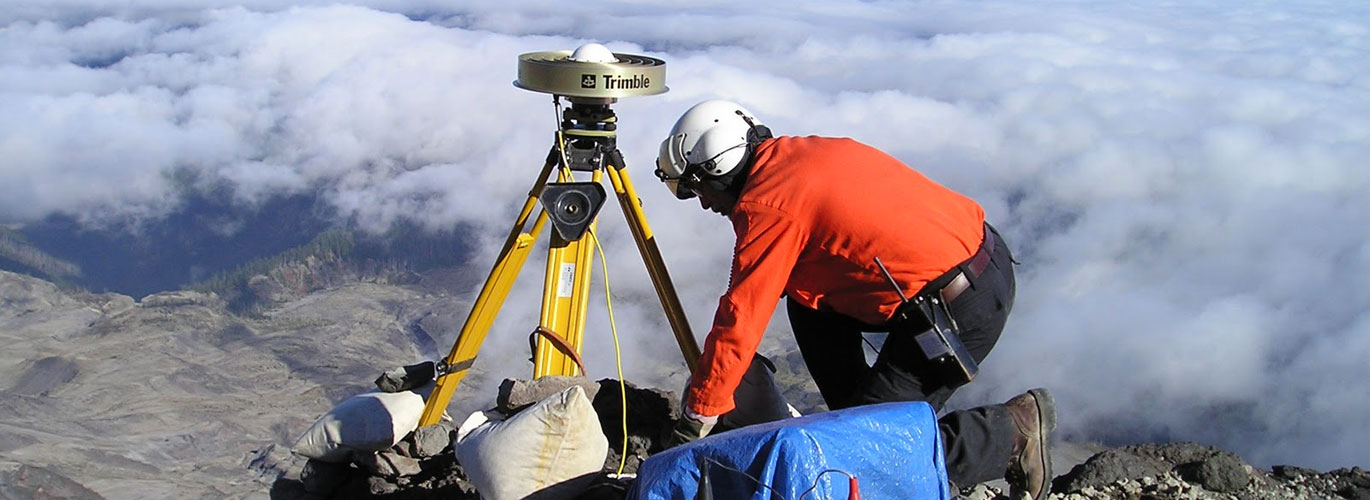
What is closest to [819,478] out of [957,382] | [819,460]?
[819,460]

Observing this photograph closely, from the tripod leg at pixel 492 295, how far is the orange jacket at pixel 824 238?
4.45 feet

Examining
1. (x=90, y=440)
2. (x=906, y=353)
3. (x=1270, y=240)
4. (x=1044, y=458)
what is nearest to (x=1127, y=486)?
(x=1044, y=458)

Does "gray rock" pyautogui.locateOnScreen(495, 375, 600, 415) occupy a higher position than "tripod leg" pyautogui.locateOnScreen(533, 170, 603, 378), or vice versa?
"tripod leg" pyautogui.locateOnScreen(533, 170, 603, 378)

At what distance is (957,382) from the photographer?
4.46 metres

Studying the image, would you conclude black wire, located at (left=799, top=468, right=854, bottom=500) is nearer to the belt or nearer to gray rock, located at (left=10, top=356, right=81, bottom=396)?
the belt

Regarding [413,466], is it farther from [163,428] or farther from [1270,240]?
[1270,240]

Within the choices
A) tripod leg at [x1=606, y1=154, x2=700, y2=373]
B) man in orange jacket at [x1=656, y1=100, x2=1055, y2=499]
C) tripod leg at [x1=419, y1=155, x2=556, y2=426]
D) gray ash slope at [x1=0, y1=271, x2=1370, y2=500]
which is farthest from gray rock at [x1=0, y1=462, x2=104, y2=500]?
man in orange jacket at [x1=656, y1=100, x2=1055, y2=499]

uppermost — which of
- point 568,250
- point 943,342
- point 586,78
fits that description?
point 586,78

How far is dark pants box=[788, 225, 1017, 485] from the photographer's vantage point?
428 cm

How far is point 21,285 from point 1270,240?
194 meters

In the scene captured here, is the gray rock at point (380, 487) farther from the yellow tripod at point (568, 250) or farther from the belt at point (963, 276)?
the belt at point (963, 276)

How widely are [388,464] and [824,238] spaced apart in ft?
9.56

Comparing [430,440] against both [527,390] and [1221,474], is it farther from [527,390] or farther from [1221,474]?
[1221,474]

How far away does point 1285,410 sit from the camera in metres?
137
